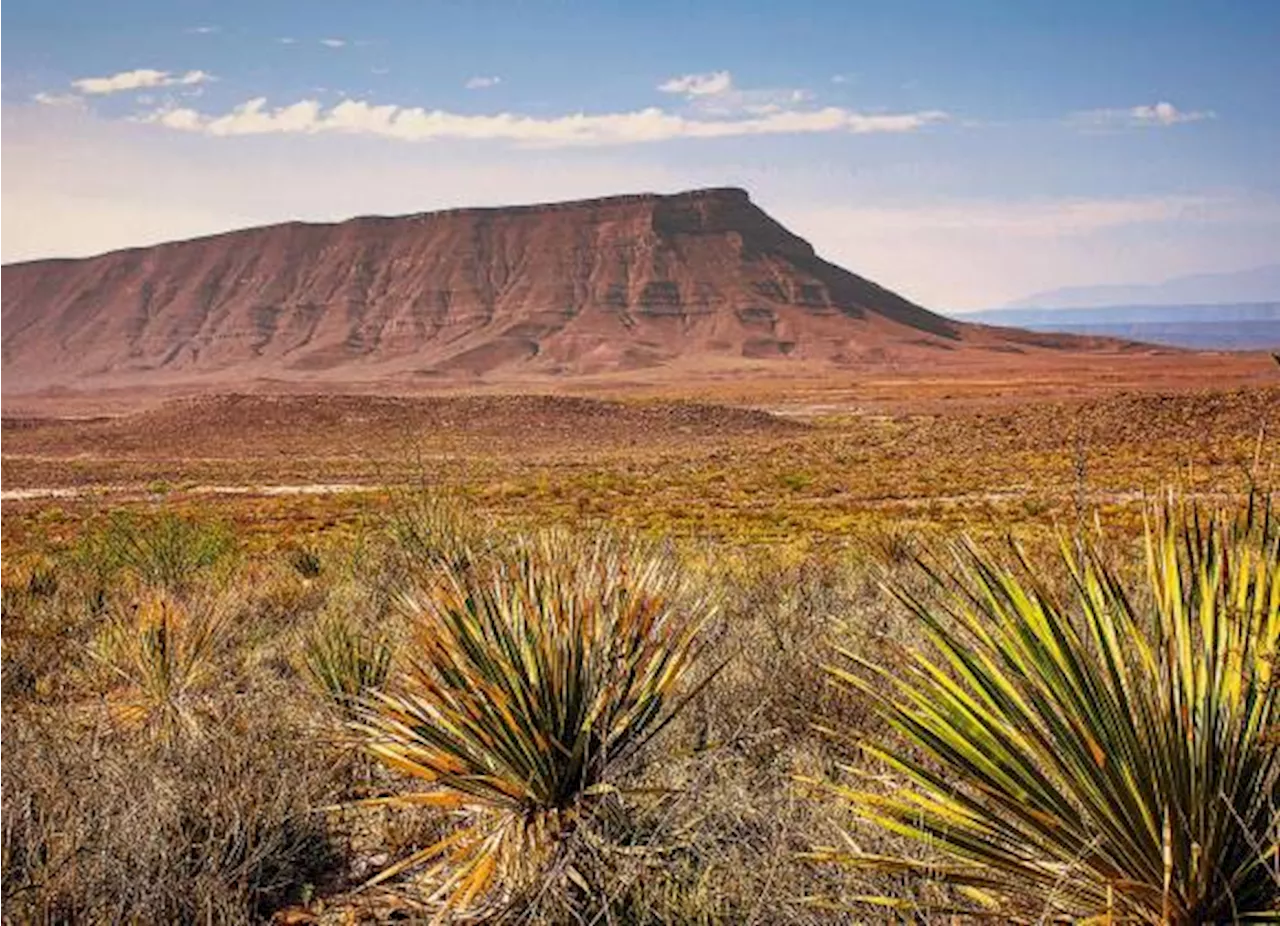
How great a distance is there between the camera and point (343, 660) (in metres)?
5.98

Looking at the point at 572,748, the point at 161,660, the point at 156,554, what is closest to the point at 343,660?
the point at 161,660

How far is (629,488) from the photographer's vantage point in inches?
1373

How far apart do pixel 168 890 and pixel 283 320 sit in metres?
173

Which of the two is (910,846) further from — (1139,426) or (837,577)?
(1139,426)

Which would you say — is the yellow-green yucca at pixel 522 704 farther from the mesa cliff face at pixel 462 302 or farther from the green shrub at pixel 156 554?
the mesa cliff face at pixel 462 302

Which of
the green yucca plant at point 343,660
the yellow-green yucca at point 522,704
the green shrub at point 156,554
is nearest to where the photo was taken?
the yellow-green yucca at point 522,704

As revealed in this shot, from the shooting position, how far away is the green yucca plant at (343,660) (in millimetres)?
5848

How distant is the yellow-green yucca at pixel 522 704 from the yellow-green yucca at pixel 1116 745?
1.27 metres

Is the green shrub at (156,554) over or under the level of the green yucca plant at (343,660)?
under

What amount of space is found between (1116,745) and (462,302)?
16517 centimetres

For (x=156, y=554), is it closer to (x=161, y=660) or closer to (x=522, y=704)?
(x=161, y=660)

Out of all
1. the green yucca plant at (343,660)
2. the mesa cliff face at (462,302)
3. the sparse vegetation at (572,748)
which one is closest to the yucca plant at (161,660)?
the sparse vegetation at (572,748)

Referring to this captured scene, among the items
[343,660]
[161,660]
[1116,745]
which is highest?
[1116,745]

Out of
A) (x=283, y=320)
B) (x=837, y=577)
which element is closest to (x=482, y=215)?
(x=283, y=320)
